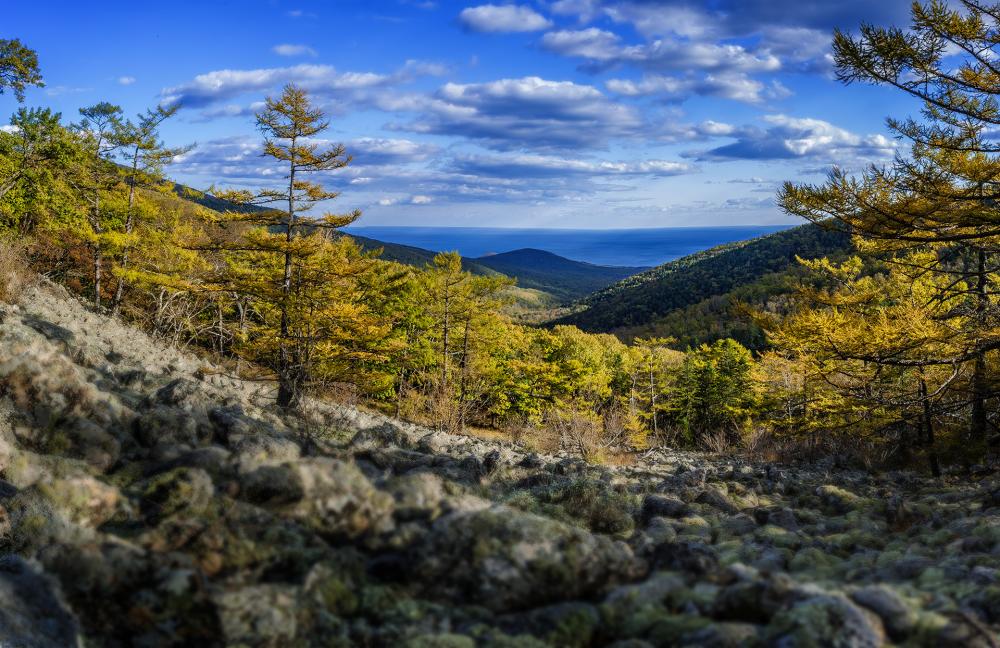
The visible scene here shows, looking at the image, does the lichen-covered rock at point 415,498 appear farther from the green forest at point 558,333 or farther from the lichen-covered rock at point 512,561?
the green forest at point 558,333

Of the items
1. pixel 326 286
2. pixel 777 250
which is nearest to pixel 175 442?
pixel 326 286

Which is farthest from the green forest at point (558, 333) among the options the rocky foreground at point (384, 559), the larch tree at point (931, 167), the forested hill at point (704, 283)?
the forested hill at point (704, 283)

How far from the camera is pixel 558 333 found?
41812mm

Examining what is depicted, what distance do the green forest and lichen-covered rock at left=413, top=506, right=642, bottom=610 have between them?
676cm

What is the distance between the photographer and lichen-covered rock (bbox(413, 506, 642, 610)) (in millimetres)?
3150

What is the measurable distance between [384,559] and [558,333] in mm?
38723

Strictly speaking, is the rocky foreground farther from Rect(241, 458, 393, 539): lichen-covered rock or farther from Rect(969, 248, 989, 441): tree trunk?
Rect(969, 248, 989, 441): tree trunk

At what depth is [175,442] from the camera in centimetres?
586

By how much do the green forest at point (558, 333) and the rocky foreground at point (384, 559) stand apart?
4.41 m

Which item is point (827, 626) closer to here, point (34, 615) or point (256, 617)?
point (256, 617)

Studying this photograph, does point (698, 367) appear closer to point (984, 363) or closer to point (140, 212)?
point (984, 363)

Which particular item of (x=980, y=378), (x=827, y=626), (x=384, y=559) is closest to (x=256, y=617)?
(x=384, y=559)

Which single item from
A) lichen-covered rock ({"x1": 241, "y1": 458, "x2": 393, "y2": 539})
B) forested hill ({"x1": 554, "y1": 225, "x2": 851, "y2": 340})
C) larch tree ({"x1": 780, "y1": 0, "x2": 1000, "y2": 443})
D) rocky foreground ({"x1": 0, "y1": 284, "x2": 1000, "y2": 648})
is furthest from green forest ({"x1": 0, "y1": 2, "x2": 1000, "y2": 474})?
forested hill ({"x1": 554, "y1": 225, "x2": 851, "y2": 340})

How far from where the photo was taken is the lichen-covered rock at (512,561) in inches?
124
